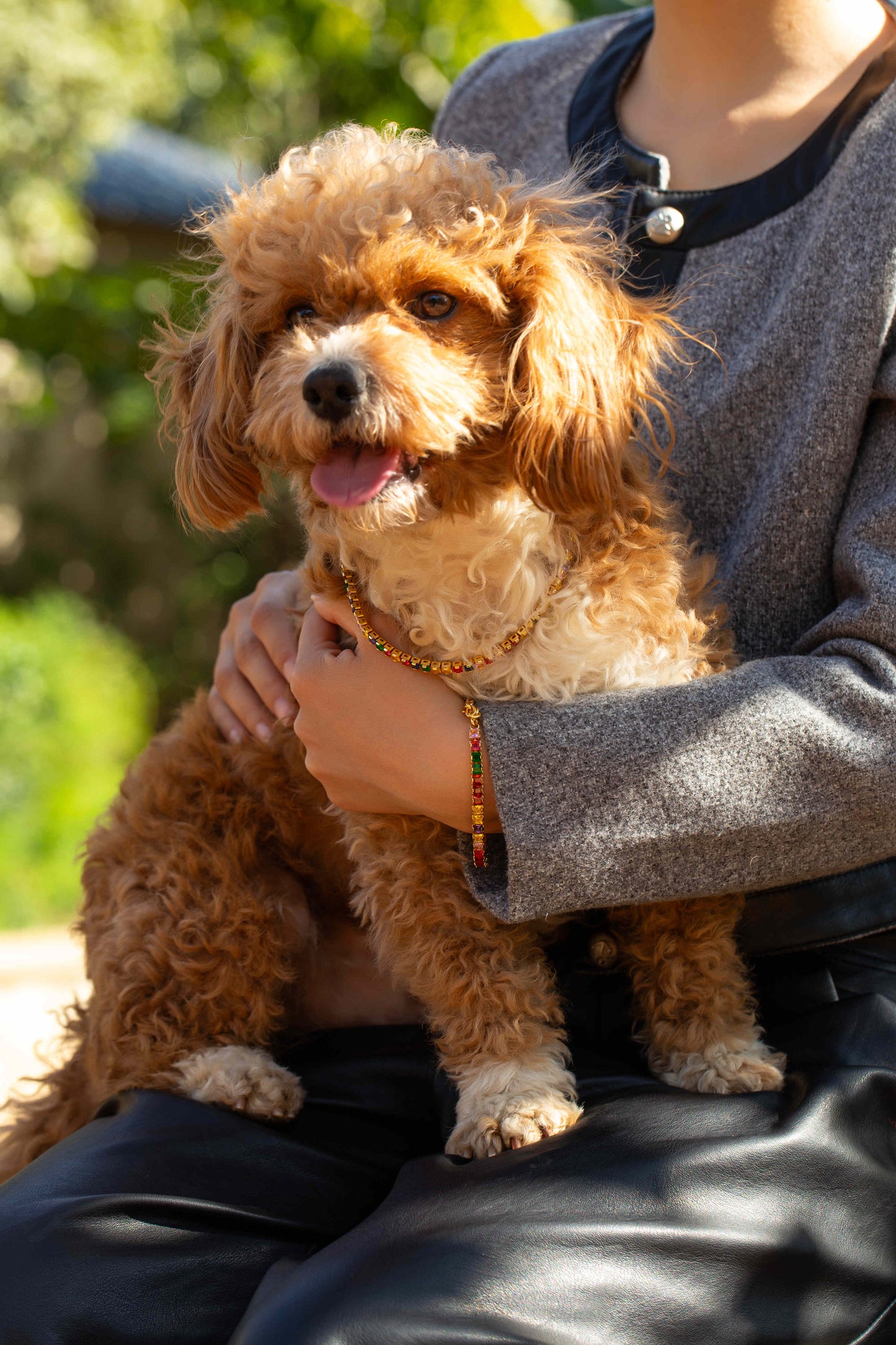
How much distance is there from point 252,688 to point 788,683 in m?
1.08

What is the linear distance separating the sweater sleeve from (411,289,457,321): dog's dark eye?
0.64 m

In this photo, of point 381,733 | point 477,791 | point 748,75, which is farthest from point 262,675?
point 748,75

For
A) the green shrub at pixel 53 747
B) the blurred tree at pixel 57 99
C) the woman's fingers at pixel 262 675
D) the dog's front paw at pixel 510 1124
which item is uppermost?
the blurred tree at pixel 57 99

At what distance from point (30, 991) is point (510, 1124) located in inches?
125

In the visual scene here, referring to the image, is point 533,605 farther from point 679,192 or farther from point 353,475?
point 679,192

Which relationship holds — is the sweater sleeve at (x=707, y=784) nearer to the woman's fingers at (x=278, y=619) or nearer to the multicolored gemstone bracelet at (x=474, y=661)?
the multicolored gemstone bracelet at (x=474, y=661)

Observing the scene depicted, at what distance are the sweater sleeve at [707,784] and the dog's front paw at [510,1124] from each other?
0.30 meters

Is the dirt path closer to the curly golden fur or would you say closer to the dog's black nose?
the curly golden fur

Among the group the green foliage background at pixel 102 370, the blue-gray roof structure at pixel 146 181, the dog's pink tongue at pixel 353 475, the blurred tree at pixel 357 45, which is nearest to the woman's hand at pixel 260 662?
the dog's pink tongue at pixel 353 475

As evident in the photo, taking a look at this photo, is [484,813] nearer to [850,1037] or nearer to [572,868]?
[572,868]

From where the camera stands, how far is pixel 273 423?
5.97ft

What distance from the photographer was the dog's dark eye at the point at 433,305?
180cm

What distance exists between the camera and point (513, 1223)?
150cm

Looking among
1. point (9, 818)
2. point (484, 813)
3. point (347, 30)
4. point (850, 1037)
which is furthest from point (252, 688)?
point (347, 30)
